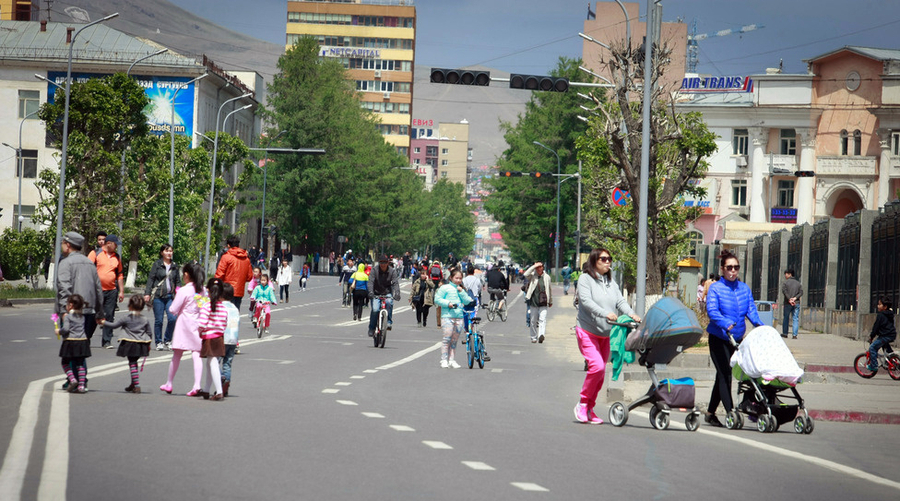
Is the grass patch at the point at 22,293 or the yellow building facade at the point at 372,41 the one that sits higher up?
the yellow building facade at the point at 372,41

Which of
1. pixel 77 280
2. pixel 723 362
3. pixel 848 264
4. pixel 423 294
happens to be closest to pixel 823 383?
pixel 723 362

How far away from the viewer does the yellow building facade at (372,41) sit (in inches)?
6383

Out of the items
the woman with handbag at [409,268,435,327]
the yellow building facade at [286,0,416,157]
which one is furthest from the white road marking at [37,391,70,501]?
the yellow building facade at [286,0,416,157]

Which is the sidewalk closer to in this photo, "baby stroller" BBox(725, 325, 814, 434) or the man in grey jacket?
"baby stroller" BBox(725, 325, 814, 434)

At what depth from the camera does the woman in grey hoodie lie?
40.7ft

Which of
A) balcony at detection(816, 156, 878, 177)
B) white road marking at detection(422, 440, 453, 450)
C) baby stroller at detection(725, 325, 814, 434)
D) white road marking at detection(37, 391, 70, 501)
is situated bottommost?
white road marking at detection(422, 440, 453, 450)

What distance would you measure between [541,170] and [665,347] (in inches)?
3100

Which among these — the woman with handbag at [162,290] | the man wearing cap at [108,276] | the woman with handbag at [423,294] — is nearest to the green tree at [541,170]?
the woman with handbag at [423,294]

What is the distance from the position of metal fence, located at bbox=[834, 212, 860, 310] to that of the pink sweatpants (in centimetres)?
1867

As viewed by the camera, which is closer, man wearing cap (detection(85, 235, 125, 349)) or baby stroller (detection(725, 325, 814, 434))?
baby stroller (detection(725, 325, 814, 434))

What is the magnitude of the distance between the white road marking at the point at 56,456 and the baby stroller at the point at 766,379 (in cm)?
642

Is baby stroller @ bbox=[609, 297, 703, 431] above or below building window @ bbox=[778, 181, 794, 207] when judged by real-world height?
below

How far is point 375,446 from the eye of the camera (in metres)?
10.1

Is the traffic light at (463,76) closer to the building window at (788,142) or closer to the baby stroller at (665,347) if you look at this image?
the baby stroller at (665,347)
